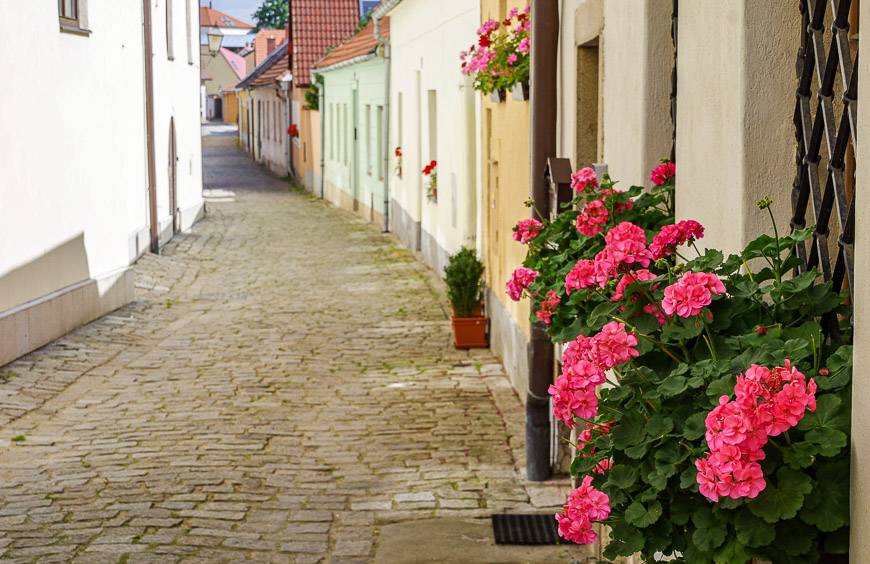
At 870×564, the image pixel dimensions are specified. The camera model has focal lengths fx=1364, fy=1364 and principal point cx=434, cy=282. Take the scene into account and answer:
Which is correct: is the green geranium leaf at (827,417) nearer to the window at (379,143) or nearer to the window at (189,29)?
the window at (379,143)

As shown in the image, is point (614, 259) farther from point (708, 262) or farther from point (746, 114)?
point (746, 114)

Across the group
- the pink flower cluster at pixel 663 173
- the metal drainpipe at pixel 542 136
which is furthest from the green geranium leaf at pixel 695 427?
the metal drainpipe at pixel 542 136

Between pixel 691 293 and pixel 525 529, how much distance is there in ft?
13.9

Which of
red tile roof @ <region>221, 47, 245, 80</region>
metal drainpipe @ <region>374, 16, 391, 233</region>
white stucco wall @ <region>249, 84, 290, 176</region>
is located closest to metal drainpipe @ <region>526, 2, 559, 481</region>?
metal drainpipe @ <region>374, 16, 391, 233</region>

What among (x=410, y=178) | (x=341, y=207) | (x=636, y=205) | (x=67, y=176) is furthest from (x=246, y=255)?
(x=636, y=205)

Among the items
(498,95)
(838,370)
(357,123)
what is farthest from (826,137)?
(357,123)

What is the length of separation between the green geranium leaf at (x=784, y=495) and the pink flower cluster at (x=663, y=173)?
7.95 feet

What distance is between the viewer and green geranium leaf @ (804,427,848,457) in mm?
2768

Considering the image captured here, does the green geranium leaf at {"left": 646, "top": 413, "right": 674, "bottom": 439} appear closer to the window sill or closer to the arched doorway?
the window sill

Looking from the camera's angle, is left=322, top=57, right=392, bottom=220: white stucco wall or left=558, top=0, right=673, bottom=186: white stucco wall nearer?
left=558, top=0, right=673, bottom=186: white stucco wall

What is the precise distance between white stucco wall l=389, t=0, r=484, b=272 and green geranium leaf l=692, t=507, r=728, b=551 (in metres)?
11.3

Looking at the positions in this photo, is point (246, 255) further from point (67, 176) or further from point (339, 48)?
point (339, 48)

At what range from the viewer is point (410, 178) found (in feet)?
72.1

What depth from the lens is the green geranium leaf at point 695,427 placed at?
2977 mm
